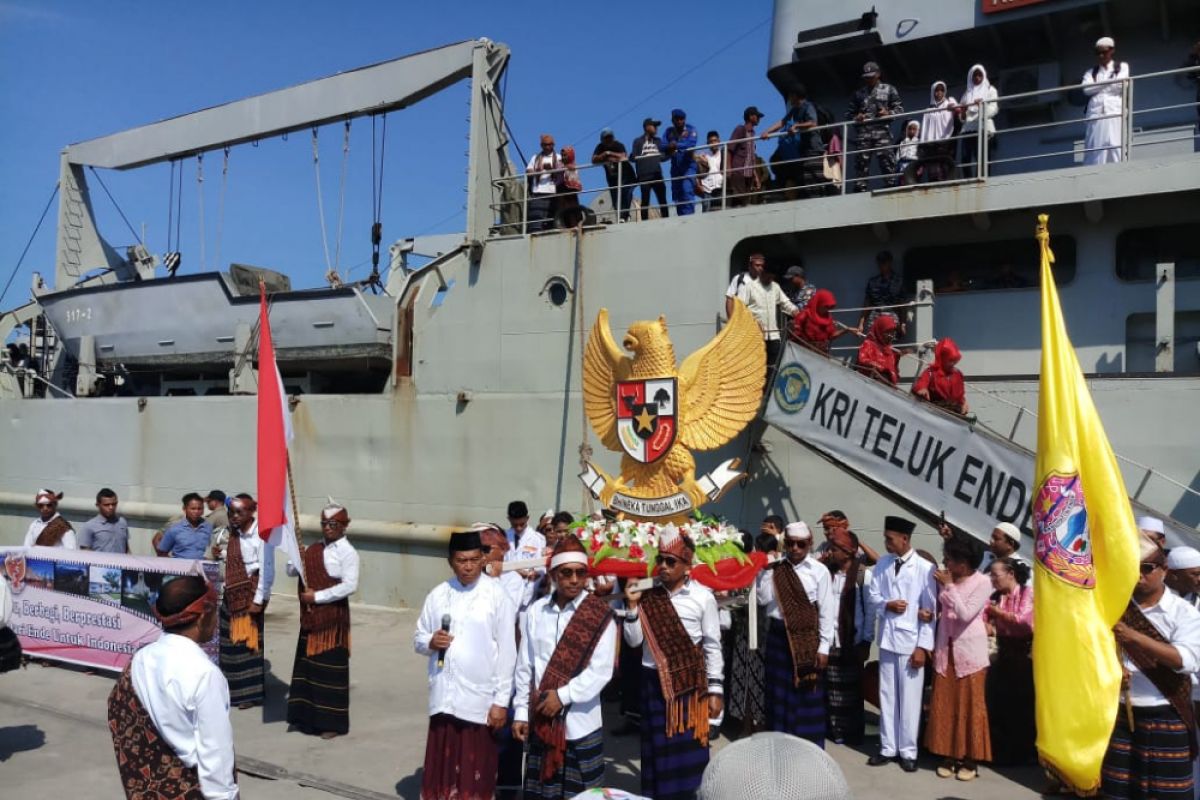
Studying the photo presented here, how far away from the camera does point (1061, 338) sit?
457 centimetres

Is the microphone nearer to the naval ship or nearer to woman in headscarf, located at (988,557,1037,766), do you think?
woman in headscarf, located at (988,557,1037,766)

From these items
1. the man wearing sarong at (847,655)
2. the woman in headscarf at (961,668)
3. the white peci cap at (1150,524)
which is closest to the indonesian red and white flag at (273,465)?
the man wearing sarong at (847,655)

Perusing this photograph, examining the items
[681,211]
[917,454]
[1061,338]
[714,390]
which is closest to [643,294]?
[681,211]

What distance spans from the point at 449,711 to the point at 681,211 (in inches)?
277

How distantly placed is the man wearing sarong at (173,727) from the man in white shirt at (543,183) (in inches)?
318

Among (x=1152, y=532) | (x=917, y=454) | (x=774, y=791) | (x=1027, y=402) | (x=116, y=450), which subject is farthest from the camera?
(x=116, y=450)

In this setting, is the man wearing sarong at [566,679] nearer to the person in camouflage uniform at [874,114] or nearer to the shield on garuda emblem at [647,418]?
the shield on garuda emblem at [647,418]

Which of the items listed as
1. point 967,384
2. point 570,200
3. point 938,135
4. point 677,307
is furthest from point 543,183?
point 967,384

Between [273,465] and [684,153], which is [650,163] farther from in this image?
[273,465]

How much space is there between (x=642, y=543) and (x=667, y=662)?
131 centimetres

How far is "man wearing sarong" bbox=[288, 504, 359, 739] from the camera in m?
6.65

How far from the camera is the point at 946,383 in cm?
762

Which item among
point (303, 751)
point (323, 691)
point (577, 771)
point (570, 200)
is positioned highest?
point (570, 200)

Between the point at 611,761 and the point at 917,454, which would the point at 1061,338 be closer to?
the point at 917,454
